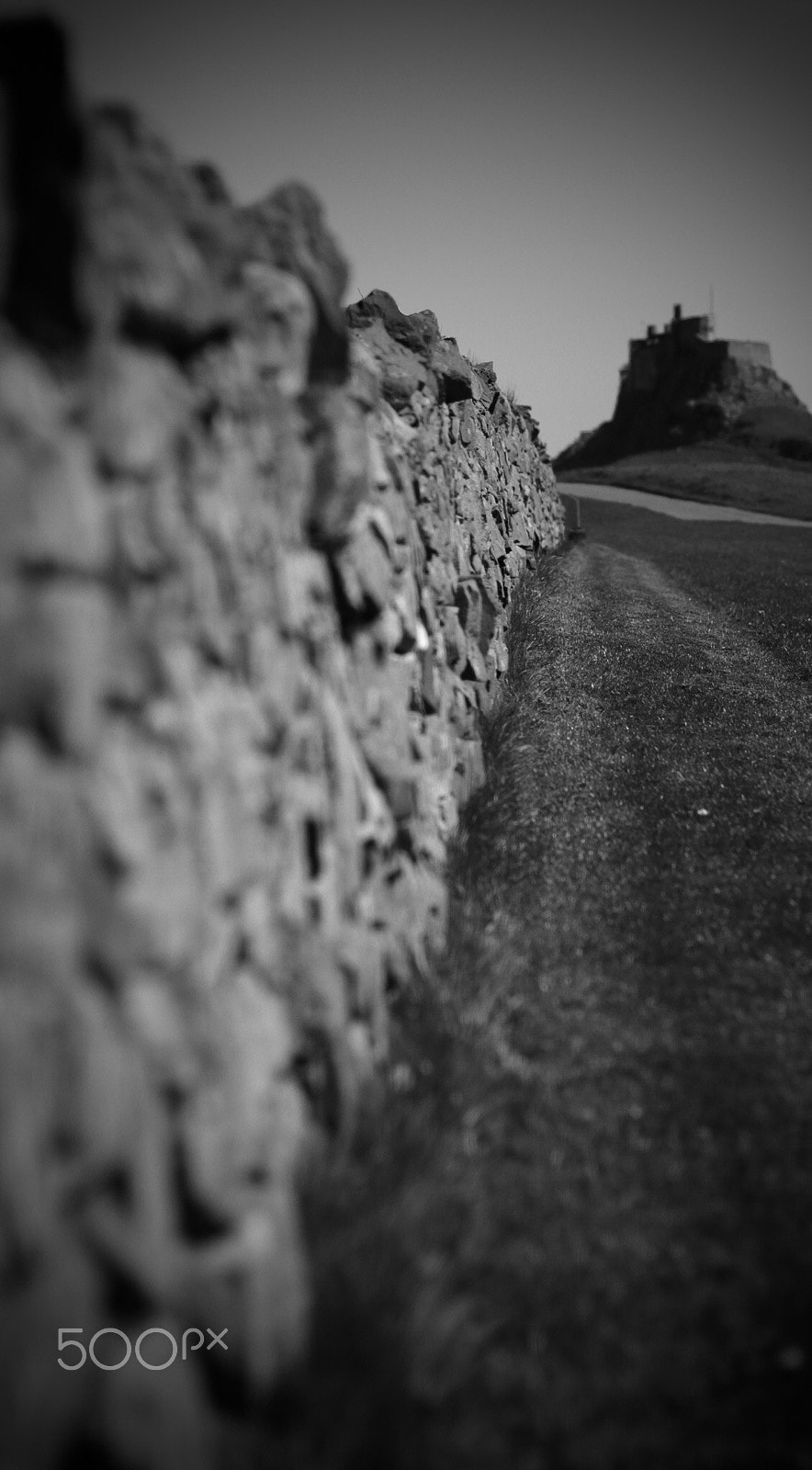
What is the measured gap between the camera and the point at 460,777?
8.39 meters

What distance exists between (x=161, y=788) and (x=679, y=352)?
115361 millimetres

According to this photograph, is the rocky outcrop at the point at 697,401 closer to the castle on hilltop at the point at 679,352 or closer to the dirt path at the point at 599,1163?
the castle on hilltop at the point at 679,352

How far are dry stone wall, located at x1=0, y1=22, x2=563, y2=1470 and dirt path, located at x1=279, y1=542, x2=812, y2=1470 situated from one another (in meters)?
0.49

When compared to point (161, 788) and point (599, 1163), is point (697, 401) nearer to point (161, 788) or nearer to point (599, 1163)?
point (599, 1163)

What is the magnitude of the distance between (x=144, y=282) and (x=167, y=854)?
2107mm

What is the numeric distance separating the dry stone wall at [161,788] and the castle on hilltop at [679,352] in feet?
354

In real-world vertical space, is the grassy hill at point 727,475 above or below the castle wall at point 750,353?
below

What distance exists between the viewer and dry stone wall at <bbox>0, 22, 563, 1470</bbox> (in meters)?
2.78

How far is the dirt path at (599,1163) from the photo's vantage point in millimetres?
3533

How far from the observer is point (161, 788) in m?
3.36

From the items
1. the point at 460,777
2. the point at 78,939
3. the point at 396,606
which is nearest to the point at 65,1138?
the point at 78,939

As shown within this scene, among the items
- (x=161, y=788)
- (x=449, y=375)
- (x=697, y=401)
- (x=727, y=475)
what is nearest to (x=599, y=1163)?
(x=161, y=788)

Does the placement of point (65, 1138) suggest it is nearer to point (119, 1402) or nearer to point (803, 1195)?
point (119, 1402)

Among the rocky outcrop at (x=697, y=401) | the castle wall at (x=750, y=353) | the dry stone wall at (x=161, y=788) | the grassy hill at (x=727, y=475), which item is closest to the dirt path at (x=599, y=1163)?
the dry stone wall at (x=161, y=788)
